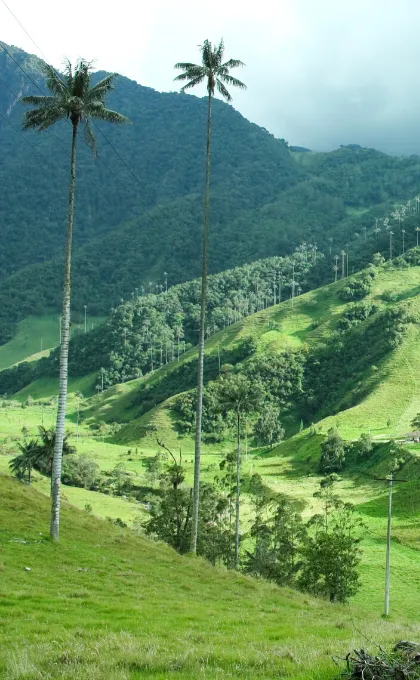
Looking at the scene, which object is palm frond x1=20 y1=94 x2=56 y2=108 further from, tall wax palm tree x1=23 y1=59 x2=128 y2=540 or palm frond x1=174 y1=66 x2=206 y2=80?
palm frond x1=174 y1=66 x2=206 y2=80

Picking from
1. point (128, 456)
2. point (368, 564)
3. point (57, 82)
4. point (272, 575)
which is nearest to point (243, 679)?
point (57, 82)

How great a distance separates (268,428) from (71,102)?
15025cm

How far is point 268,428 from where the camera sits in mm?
175875

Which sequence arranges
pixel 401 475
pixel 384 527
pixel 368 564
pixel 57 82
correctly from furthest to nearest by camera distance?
pixel 401 475, pixel 384 527, pixel 368 564, pixel 57 82

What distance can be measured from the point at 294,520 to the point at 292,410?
13393cm

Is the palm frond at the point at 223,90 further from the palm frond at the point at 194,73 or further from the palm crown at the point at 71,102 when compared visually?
the palm crown at the point at 71,102

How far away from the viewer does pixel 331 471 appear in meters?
124

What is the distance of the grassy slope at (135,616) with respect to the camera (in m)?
10.9

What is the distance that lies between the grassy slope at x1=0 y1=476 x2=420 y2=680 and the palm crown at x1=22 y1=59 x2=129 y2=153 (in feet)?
67.1

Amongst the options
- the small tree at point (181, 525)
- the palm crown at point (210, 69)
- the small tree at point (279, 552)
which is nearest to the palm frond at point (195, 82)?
the palm crown at point (210, 69)

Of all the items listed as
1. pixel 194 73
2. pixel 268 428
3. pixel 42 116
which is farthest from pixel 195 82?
pixel 268 428

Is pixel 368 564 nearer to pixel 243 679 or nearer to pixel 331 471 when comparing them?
pixel 331 471

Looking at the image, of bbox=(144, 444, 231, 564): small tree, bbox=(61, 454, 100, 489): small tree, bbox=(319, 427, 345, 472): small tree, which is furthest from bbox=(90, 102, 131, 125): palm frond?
bbox=(319, 427, 345, 472): small tree

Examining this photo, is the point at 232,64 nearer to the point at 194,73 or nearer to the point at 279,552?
the point at 194,73
